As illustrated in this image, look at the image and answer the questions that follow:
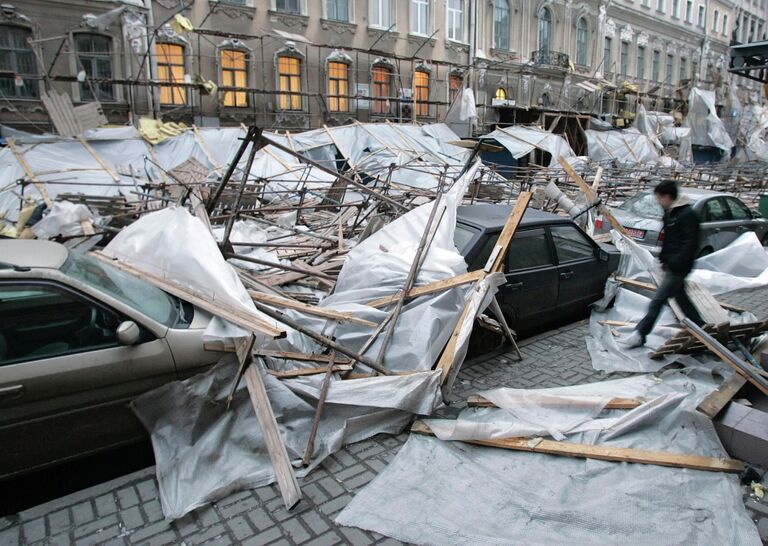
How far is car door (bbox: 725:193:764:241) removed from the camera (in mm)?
9656

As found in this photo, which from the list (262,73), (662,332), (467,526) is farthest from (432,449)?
(262,73)

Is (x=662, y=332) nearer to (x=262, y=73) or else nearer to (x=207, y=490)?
(x=207, y=490)

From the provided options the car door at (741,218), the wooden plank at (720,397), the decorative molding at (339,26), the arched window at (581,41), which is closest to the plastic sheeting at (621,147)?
the arched window at (581,41)

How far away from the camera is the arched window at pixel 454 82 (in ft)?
85.3

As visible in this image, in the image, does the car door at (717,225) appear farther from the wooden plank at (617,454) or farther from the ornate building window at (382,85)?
the ornate building window at (382,85)

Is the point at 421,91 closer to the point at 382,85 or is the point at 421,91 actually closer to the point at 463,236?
the point at 382,85

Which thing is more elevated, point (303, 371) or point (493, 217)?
point (493, 217)

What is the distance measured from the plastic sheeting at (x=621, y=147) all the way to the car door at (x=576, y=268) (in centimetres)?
Answer: 2120

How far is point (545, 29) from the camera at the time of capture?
100 ft

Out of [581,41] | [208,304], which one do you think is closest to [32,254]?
[208,304]

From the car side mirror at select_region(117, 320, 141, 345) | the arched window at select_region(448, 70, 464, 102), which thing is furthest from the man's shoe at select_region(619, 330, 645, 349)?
the arched window at select_region(448, 70, 464, 102)

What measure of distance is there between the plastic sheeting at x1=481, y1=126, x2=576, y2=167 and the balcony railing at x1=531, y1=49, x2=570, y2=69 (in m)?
8.67

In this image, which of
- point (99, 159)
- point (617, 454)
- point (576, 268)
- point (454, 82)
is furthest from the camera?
point (454, 82)

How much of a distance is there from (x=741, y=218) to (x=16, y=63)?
64.5 ft
